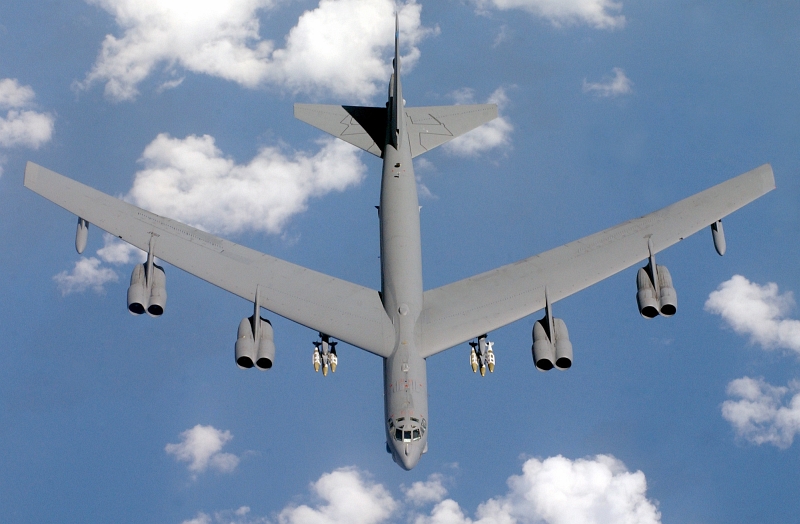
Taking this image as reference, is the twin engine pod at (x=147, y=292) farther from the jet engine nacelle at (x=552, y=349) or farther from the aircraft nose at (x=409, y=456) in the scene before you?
the jet engine nacelle at (x=552, y=349)

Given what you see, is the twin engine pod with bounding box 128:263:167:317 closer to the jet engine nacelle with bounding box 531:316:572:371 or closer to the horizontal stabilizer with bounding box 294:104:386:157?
the horizontal stabilizer with bounding box 294:104:386:157

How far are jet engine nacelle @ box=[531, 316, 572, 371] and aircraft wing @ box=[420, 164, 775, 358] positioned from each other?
186 cm

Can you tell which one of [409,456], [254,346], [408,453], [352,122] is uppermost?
[352,122]

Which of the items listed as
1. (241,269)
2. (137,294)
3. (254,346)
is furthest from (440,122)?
(137,294)

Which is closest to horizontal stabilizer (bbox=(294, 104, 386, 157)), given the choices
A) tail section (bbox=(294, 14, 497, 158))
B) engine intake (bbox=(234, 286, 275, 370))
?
tail section (bbox=(294, 14, 497, 158))

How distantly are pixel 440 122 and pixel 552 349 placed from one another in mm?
18726

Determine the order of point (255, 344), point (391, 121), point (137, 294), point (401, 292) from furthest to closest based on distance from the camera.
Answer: point (391, 121)
point (137, 294)
point (401, 292)
point (255, 344)

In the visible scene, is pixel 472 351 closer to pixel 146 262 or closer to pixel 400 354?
pixel 400 354

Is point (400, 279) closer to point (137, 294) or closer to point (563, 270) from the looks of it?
point (563, 270)

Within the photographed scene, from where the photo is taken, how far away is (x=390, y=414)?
5191cm

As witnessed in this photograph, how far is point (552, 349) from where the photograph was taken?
55.1 m

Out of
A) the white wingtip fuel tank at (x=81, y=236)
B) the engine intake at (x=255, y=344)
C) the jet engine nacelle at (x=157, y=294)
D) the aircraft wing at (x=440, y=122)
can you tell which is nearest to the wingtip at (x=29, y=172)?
the white wingtip fuel tank at (x=81, y=236)

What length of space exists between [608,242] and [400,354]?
15.0 m

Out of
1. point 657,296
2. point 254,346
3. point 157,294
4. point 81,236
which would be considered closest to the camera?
point 254,346
